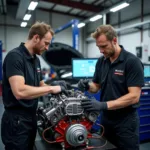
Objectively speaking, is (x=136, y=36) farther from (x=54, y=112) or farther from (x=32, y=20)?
(x=54, y=112)

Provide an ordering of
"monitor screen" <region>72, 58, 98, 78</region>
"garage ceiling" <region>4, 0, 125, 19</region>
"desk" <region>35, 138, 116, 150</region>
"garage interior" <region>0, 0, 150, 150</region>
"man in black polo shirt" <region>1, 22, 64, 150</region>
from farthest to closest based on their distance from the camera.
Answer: "garage ceiling" <region>4, 0, 125, 19</region> → "monitor screen" <region>72, 58, 98, 78</region> → "garage interior" <region>0, 0, 150, 150</region> → "desk" <region>35, 138, 116, 150</region> → "man in black polo shirt" <region>1, 22, 64, 150</region>

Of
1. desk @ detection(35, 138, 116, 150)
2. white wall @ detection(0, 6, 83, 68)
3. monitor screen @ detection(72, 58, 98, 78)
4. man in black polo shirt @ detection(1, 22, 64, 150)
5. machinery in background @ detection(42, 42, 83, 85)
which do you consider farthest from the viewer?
white wall @ detection(0, 6, 83, 68)

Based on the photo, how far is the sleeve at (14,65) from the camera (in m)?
Answer: 1.33

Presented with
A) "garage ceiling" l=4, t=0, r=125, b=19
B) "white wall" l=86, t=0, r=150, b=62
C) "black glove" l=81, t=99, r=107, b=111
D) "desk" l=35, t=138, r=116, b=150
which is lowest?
"desk" l=35, t=138, r=116, b=150

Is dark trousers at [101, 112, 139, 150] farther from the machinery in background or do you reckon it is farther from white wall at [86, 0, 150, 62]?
white wall at [86, 0, 150, 62]

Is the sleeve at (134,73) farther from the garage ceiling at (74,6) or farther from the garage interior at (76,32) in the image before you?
the garage ceiling at (74,6)

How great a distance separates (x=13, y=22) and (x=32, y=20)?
1034mm

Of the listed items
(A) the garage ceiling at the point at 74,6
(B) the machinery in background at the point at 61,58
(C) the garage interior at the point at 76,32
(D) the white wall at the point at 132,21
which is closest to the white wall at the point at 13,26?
(C) the garage interior at the point at 76,32

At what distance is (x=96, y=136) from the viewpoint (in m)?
1.60

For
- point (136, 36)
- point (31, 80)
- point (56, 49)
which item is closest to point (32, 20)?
point (136, 36)

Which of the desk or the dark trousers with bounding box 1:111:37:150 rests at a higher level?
the dark trousers with bounding box 1:111:37:150

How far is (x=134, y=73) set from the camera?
151 centimetres

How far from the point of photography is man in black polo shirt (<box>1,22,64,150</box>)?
1.33 meters

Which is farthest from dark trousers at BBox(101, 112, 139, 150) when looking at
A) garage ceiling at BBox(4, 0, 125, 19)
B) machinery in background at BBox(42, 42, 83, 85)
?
garage ceiling at BBox(4, 0, 125, 19)
